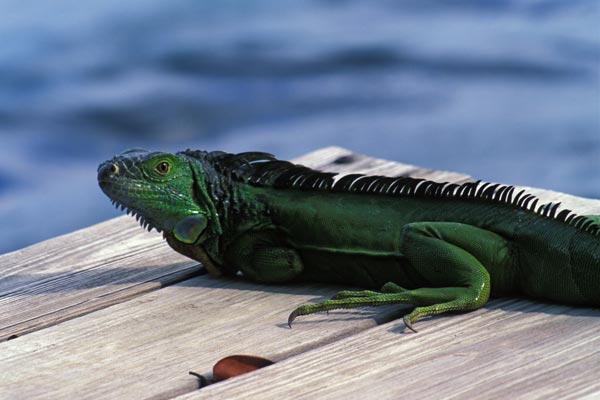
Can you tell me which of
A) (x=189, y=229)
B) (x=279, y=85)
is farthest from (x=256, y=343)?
(x=279, y=85)

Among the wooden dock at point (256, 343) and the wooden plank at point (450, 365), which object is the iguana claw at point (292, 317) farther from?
the wooden plank at point (450, 365)

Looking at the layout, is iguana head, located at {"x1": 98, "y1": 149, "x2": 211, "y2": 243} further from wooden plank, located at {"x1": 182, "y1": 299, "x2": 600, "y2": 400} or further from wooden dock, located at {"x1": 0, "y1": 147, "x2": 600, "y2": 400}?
wooden plank, located at {"x1": 182, "y1": 299, "x2": 600, "y2": 400}

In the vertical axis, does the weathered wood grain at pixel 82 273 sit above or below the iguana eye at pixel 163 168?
below

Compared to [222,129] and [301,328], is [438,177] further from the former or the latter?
[222,129]

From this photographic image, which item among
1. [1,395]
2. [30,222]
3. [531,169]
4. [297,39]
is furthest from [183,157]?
[297,39]

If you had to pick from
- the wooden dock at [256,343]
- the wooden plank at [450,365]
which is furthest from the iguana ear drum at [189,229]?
the wooden plank at [450,365]

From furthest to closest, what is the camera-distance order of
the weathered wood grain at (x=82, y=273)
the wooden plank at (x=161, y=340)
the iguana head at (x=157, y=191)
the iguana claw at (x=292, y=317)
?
the iguana head at (x=157, y=191) → the weathered wood grain at (x=82, y=273) → the iguana claw at (x=292, y=317) → the wooden plank at (x=161, y=340)
